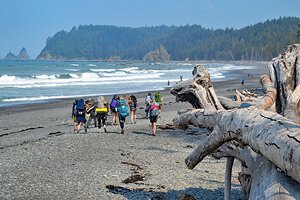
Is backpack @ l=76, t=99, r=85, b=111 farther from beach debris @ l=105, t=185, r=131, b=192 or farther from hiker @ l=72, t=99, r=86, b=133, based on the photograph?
beach debris @ l=105, t=185, r=131, b=192

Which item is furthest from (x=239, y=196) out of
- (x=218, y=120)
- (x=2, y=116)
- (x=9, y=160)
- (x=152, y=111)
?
(x=2, y=116)

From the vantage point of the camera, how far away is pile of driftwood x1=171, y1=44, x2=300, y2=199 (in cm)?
341

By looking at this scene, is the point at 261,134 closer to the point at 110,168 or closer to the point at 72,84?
Result: the point at 110,168

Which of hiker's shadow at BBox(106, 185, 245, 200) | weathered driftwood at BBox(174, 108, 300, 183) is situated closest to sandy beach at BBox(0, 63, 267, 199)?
hiker's shadow at BBox(106, 185, 245, 200)

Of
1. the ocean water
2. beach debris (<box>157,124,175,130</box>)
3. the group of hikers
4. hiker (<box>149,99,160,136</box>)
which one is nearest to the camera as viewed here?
hiker (<box>149,99,160,136</box>)

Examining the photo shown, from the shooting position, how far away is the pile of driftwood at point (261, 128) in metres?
3.41

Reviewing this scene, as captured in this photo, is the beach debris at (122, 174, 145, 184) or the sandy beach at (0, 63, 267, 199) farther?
the beach debris at (122, 174, 145, 184)

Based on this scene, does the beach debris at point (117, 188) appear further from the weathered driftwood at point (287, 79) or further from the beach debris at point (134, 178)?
the weathered driftwood at point (287, 79)

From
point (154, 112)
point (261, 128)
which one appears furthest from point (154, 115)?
point (261, 128)

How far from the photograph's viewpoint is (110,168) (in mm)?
9703

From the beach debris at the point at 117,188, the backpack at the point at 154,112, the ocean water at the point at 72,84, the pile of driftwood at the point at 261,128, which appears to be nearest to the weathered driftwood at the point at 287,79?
the pile of driftwood at the point at 261,128

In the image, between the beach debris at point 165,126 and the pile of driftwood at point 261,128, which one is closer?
the pile of driftwood at point 261,128

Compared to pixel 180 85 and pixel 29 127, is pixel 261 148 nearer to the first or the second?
pixel 180 85

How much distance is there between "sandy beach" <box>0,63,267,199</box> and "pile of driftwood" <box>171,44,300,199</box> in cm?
199
